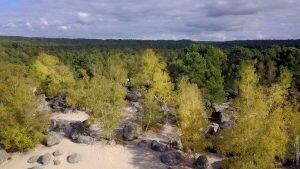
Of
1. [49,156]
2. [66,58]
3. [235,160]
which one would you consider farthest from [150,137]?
[66,58]

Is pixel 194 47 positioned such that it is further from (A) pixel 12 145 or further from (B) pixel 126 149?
(A) pixel 12 145

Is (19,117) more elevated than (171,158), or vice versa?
(19,117)

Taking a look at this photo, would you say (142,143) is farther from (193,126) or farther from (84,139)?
(193,126)

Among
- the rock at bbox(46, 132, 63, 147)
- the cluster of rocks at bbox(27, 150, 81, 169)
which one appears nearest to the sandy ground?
the cluster of rocks at bbox(27, 150, 81, 169)

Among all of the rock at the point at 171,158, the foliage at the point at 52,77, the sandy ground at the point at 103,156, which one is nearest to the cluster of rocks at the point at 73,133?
the sandy ground at the point at 103,156

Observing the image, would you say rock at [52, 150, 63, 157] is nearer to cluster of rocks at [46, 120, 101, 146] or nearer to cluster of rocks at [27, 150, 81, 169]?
cluster of rocks at [27, 150, 81, 169]

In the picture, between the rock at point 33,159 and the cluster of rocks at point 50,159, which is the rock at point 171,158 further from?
the rock at point 33,159

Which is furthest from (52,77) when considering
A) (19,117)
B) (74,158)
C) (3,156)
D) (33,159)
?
(74,158)
